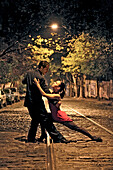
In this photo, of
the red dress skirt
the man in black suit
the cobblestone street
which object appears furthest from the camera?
the red dress skirt

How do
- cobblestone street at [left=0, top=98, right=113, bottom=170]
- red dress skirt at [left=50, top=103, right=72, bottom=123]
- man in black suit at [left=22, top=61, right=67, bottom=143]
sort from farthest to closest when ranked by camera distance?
red dress skirt at [left=50, top=103, right=72, bottom=123] < man in black suit at [left=22, top=61, right=67, bottom=143] < cobblestone street at [left=0, top=98, right=113, bottom=170]

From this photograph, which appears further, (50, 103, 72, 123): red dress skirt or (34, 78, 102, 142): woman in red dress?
(50, 103, 72, 123): red dress skirt

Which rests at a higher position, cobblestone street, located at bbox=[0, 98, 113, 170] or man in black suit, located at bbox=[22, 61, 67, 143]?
man in black suit, located at bbox=[22, 61, 67, 143]

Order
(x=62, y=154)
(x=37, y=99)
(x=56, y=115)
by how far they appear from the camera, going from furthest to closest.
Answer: (x=56, y=115), (x=37, y=99), (x=62, y=154)

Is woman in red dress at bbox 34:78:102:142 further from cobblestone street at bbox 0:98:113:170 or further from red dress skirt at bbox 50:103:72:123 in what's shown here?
cobblestone street at bbox 0:98:113:170

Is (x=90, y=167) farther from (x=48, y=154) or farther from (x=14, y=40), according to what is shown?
(x=14, y=40)

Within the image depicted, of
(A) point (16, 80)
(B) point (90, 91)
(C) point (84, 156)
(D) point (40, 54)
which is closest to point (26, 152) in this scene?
(C) point (84, 156)

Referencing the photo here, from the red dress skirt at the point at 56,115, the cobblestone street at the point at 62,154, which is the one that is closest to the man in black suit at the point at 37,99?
the red dress skirt at the point at 56,115

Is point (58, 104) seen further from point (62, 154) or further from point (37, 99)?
point (62, 154)

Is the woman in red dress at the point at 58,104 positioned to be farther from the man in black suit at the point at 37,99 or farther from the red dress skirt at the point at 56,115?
the man in black suit at the point at 37,99

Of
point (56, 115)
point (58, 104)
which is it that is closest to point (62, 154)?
point (56, 115)

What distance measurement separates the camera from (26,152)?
26.2ft

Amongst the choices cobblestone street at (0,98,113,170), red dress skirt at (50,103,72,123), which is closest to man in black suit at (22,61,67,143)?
red dress skirt at (50,103,72,123)

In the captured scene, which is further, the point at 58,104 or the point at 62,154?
the point at 58,104
